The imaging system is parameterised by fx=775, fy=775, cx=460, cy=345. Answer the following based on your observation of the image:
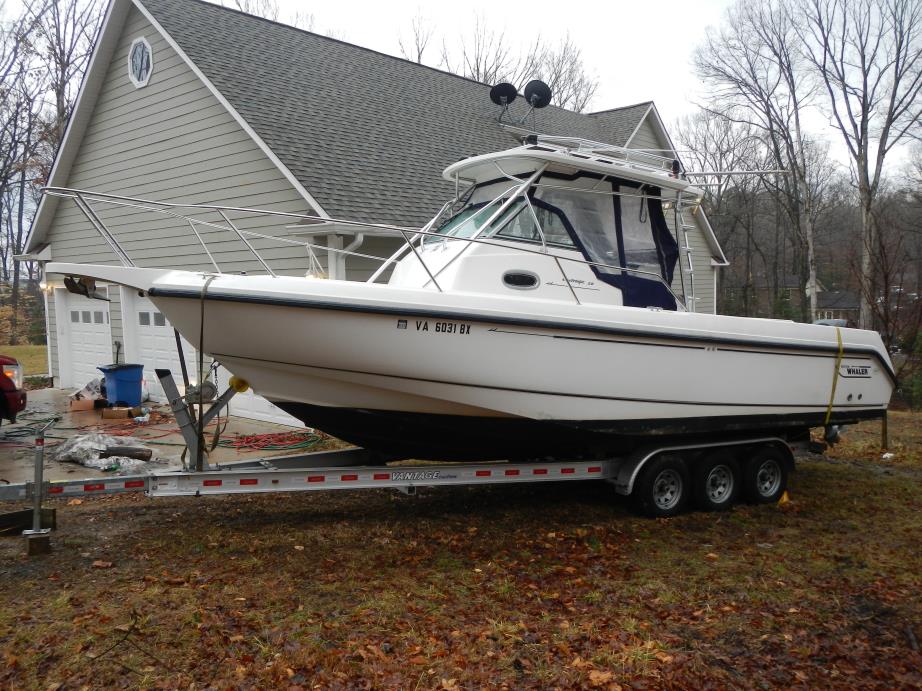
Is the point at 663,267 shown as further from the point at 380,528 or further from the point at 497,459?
the point at 380,528

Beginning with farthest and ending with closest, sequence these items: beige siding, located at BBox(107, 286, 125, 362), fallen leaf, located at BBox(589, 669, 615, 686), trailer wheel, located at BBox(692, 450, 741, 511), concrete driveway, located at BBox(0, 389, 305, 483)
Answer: beige siding, located at BBox(107, 286, 125, 362) < concrete driveway, located at BBox(0, 389, 305, 483) < trailer wheel, located at BBox(692, 450, 741, 511) < fallen leaf, located at BBox(589, 669, 615, 686)

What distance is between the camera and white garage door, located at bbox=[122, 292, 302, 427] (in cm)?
1164

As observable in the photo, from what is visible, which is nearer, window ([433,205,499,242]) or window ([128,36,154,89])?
window ([433,205,499,242])

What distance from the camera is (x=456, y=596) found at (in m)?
4.52

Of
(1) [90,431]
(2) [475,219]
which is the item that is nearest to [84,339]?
(1) [90,431]

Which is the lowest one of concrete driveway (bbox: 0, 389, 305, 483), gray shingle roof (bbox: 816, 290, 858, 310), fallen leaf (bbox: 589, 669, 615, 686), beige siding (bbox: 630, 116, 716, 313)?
fallen leaf (bbox: 589, 669, 615, 686)

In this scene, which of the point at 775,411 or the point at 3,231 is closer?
the point at 775,411

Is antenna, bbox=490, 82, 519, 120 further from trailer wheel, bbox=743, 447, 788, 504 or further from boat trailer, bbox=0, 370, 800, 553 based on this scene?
boat trailer, bbox=0, 370, 800, 553

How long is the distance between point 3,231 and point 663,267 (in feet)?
133

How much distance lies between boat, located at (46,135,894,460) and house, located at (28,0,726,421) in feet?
13.2

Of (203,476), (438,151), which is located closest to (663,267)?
(203,476)

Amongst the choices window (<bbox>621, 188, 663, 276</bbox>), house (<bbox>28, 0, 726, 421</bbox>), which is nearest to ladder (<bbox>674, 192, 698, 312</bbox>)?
window (<bbox>621, 188, 663, 276</bbox>)

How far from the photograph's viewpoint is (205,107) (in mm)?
11531

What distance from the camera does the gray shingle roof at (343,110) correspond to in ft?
34.7
